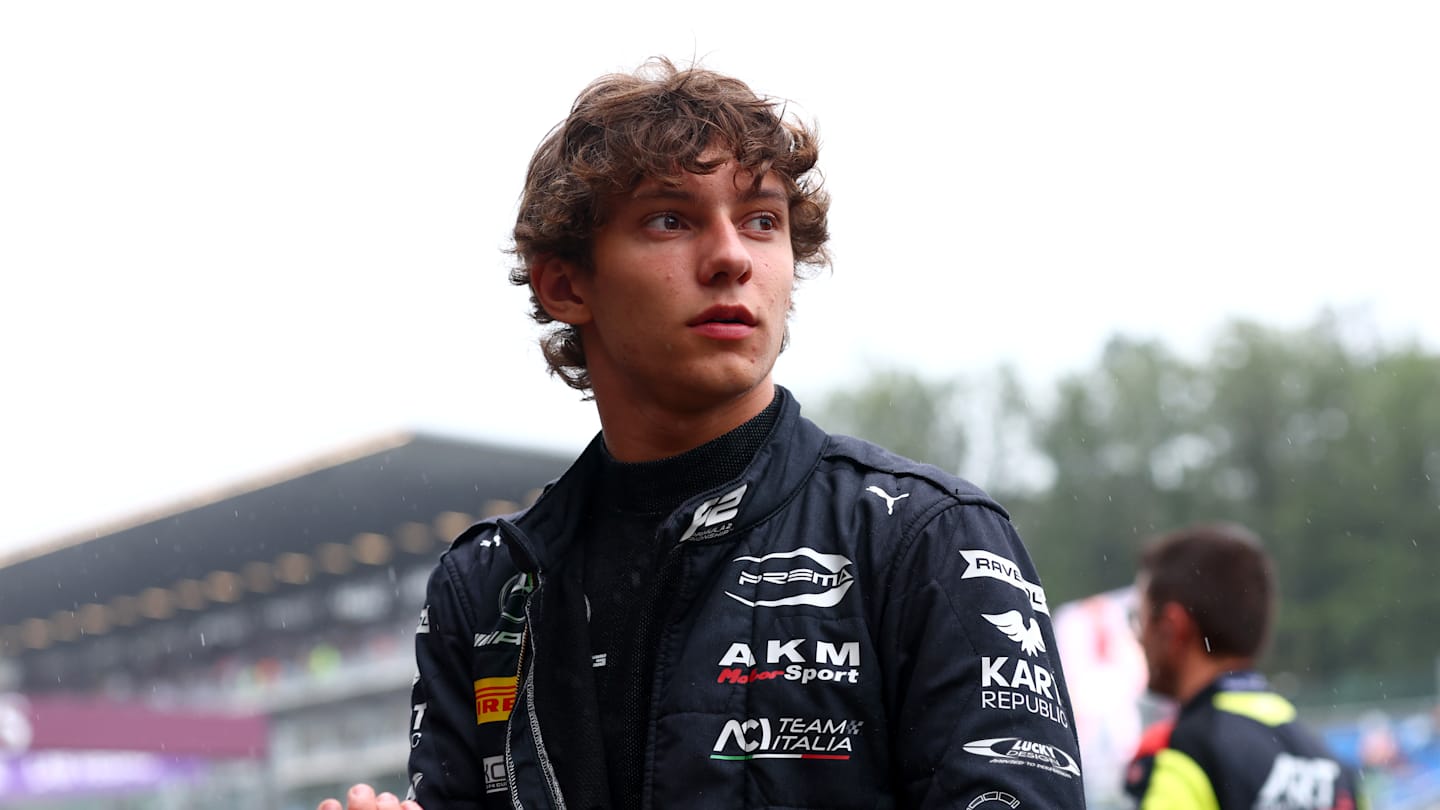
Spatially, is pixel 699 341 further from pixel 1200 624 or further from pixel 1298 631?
pixel 1298 631

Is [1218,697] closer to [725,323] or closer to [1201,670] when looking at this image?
[1201,670]

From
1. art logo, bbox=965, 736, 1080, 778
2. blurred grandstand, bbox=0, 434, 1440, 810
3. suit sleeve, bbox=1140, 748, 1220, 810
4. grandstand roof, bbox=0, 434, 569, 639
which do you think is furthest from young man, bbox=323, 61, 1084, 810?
grandstand roof, bbox=0, 434, 569, 639

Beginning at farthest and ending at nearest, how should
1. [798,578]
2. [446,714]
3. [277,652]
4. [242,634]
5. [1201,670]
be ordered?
[242,634] < [277,652] < [1201,670] < [446,714] < [798,578]

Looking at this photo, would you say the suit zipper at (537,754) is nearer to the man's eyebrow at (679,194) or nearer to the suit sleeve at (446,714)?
the suit sleeve at (446,714)

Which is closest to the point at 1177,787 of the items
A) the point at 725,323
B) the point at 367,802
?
the point at 725,323

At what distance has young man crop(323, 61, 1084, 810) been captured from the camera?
1.60 meters

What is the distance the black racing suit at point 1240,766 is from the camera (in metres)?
3.25

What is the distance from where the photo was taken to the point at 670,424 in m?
1.89

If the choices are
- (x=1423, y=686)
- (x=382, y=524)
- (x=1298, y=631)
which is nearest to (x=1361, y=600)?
(x=1298, y=631)

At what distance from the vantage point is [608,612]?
1.85 metres

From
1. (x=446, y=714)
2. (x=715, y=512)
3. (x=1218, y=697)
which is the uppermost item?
(x=715, y=512)

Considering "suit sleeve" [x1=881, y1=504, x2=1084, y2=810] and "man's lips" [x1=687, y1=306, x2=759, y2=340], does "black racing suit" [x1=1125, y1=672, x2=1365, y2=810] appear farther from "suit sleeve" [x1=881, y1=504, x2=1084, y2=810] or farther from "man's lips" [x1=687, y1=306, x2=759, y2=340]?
"man's lips" [x1=687, y1=306, x2=759, y2=340]

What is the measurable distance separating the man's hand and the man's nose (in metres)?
0.66

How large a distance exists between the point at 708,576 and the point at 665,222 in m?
0.43
